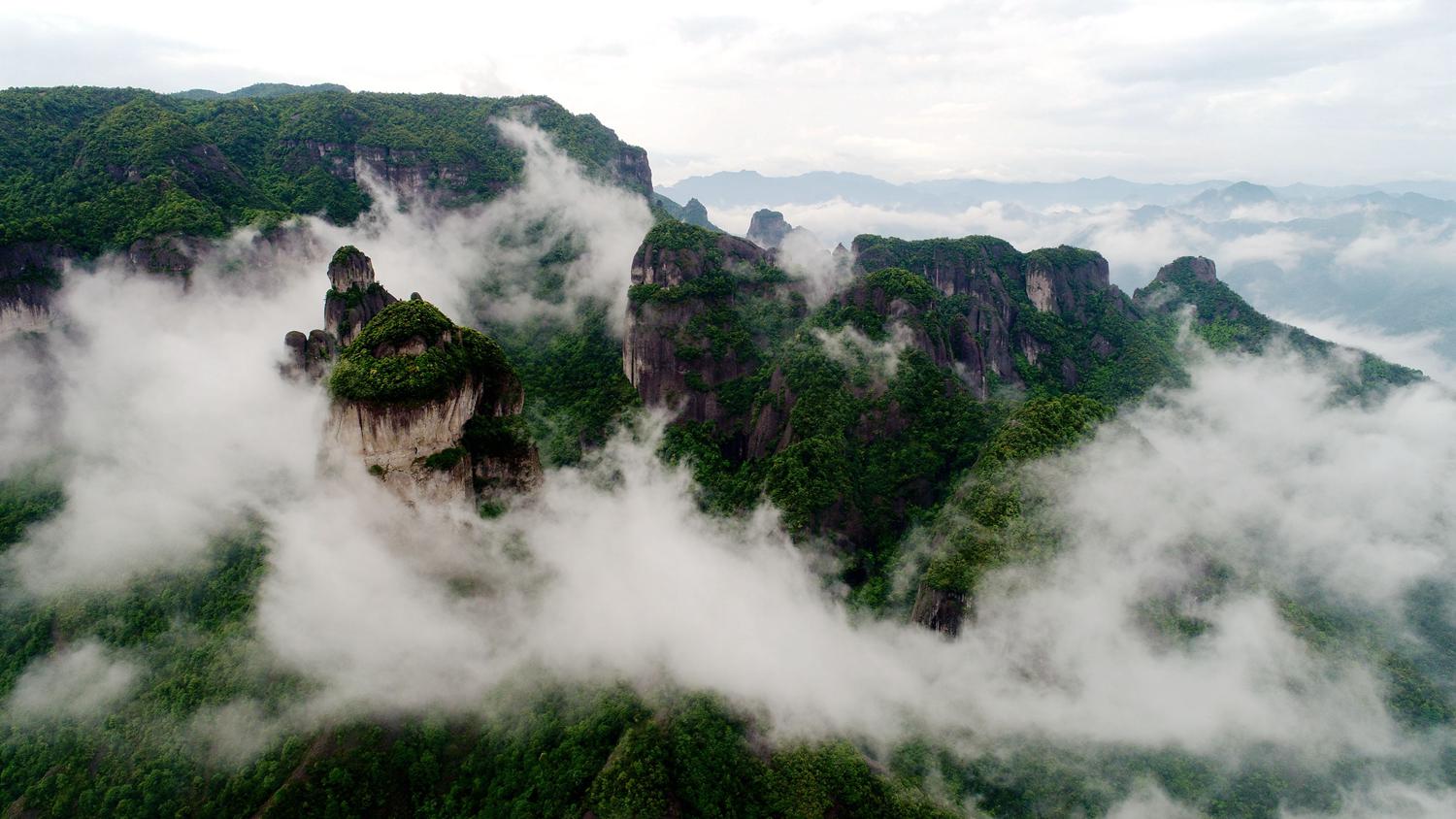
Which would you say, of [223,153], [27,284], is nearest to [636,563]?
[27,284]

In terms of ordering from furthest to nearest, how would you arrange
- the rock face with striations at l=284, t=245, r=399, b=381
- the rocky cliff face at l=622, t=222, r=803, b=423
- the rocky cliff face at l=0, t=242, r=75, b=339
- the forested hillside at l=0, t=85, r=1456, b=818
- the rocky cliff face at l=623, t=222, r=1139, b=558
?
the rocky cliff face at l=622, t=222, r=803, b=423
the rocky cliff face at l=0, t=242, r=75, b=339
the rocky cliff face at l=623, t=222, r=1139, b=558
the rock face with striations at l=284, t=245, r=399, b=381
the forested hillside at l=0, t=85, r=1456, b=818

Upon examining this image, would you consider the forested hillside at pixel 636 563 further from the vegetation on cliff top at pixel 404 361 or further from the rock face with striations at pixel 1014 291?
the rock face with striations at pixel 1014 291

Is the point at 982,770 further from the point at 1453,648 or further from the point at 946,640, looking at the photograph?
the point at 1453,648

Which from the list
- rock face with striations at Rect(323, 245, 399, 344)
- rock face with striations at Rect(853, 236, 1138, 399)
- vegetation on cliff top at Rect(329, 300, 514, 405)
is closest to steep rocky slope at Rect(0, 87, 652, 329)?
rock face with striations at Rect(323, 245, 399, 344)

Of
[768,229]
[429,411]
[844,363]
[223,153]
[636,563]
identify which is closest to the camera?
[429,411]

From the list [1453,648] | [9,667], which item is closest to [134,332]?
[9,667]

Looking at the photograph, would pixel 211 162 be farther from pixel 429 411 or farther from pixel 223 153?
pixel 429 411

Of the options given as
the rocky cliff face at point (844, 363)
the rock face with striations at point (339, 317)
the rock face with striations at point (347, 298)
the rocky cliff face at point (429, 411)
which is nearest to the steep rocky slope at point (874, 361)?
the rocky cliff face at point (844, 363)

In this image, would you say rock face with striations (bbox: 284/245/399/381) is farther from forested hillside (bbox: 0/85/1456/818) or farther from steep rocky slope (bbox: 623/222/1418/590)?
steep rocky slope (bbox: 623/222/1418/590)
